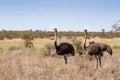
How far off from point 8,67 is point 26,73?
1635 millimetres

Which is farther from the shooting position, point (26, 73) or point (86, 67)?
point (86, 67)

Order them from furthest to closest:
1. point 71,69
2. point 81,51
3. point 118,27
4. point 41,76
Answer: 1. point 118,27
2. point 81,51
3. point 71,69
4. point 41,76

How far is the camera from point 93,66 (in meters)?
15.9

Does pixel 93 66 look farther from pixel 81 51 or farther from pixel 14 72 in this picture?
pixel 81 51

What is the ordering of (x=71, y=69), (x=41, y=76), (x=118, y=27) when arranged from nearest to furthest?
(x=41, y=76), (x=71, y=69), (x=118, y=27)

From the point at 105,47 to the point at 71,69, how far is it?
2510 mm

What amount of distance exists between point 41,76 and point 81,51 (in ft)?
35.4

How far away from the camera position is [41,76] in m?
12.7

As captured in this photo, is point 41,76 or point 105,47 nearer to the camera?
point 41,76

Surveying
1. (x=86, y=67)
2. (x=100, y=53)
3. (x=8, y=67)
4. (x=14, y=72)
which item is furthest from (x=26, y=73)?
(x=100, y=53)

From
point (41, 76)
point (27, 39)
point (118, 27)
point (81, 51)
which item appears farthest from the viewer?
point (27, 39)

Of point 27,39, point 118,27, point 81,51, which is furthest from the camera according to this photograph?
point 27,39

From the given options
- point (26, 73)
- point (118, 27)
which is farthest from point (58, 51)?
point (118, 27)

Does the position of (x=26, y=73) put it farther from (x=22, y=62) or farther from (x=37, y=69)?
(x=22, y=62)
